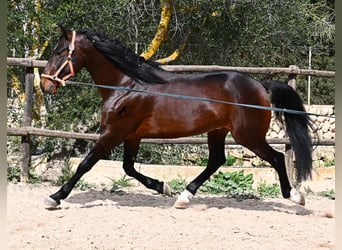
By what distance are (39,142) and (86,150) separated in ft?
2.21

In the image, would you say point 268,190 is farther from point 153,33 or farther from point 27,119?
point 153,33

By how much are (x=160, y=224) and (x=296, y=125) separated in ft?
6.12

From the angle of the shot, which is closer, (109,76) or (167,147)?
(109,76)

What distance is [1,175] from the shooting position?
0.75 meters

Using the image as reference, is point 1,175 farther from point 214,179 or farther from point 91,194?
point 214,179

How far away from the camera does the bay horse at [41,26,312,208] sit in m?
5.06

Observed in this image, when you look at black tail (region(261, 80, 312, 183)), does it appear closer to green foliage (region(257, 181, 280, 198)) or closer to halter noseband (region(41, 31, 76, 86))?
green foliage (region(257, 181, 280, 198))

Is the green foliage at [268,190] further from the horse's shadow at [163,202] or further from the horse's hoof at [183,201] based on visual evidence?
the horse's hoof at [183,201]

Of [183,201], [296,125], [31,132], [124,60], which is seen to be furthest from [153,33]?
[183,201]

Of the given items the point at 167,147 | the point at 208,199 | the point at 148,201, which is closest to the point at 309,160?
the point at 208,199

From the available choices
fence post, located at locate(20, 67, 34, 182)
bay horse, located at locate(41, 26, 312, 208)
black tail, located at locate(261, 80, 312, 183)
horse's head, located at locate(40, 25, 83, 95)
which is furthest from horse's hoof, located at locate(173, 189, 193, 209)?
fence post, located at locate(20, 67, 34, 182)

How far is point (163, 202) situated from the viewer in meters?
5.61

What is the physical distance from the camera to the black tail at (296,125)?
528cm

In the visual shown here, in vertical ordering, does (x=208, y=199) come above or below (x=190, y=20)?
below
